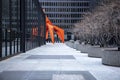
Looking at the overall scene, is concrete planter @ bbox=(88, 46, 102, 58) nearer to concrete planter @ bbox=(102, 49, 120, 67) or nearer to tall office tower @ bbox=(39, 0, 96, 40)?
concrete planter @ bbox=(102, 49, 120, 67)

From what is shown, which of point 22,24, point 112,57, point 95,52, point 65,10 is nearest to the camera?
point 112,57

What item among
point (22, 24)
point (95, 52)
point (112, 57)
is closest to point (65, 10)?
point (22, 24)

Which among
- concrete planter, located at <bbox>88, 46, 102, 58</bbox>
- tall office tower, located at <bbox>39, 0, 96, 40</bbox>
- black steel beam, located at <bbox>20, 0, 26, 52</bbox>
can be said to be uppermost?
tall office tower, located at <bbox>39, 0, 96, 40</bbox>

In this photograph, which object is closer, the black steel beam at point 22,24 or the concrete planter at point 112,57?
the concrete planter at point 112,57

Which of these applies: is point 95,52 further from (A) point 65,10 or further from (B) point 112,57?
(A) point 65,10

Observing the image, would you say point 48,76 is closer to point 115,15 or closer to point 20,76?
point 20,76

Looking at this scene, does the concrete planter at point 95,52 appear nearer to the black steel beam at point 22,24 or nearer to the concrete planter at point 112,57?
the concrete planter at point 112,57

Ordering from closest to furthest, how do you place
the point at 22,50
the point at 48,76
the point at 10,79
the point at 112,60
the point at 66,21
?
1. the point at 10,79
2. the point at 48,76
3. the point at 112,60
4. the point at 22,50
5. the point at 66,21

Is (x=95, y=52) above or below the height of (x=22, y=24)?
below

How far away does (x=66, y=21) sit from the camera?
157m

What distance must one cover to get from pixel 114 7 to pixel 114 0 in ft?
3.09

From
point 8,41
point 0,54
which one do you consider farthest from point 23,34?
point 0,54

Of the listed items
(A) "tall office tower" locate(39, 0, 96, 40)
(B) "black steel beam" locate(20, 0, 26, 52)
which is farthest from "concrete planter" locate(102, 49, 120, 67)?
(A) "tall office tower" locate(39, 0, 96, 40)

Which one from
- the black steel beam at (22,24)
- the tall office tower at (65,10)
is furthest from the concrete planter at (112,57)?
the tall office tower at (65,10)
